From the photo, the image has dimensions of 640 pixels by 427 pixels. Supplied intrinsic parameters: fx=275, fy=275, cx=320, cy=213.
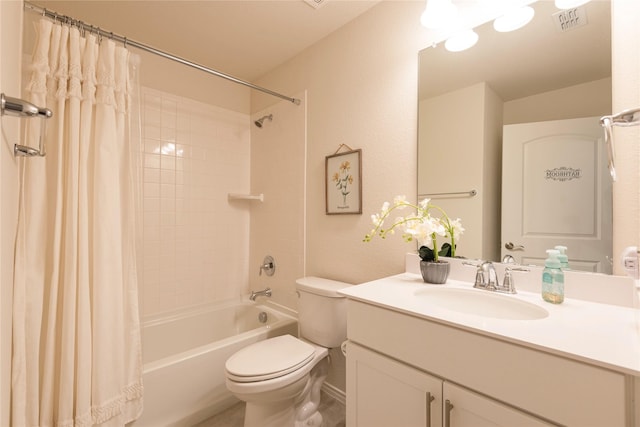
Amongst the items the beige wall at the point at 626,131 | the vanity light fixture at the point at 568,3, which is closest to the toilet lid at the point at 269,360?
the beige wall at the point at 626,131

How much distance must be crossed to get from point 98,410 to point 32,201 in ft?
2.89

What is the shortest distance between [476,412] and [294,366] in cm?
80

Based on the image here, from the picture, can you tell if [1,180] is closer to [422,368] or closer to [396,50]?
[422,368]

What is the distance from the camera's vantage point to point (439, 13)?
1.19 meters

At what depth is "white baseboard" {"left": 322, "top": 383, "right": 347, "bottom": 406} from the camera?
5.48ft

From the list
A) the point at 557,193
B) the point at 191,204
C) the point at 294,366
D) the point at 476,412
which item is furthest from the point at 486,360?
the point at 191,204

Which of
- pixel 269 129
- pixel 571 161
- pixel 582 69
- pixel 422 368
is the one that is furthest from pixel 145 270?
pixel 582 69

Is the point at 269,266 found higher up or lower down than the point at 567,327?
lower down

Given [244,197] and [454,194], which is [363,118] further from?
[244,197]

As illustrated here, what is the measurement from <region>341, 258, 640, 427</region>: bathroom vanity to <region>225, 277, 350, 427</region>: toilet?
35 centimetres

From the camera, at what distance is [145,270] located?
6.43 ft

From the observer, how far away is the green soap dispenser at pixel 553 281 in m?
0.90

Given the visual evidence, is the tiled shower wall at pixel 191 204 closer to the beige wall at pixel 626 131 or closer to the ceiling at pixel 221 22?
the ceiling at pixel 221 22

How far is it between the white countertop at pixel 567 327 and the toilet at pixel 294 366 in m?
0.48
